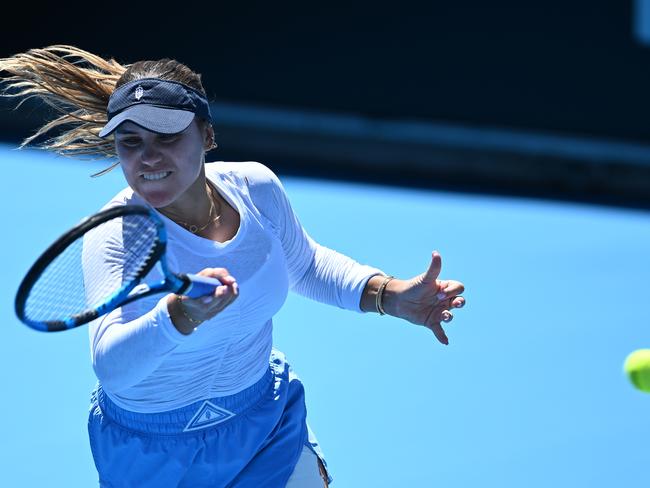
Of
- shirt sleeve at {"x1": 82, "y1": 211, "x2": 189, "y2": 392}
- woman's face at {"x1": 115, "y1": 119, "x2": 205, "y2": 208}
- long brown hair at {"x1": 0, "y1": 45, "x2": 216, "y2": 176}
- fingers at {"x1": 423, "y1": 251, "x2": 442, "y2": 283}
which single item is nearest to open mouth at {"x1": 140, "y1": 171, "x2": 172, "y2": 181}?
woman's face at {"x1": 115, "y1": 119, "x2": 205, "y2": 208}

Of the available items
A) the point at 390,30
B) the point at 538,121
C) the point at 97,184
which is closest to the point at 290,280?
the point at 97,184

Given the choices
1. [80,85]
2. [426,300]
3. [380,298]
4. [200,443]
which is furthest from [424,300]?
[80,85]

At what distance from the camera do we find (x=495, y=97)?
6520mm

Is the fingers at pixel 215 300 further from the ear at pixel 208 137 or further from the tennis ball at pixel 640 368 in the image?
the tennis ball at pixel 640 368

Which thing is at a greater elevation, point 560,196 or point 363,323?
point 363,323

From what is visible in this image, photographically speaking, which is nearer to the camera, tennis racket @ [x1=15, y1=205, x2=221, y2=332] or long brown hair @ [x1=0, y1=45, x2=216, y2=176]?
tennis racket @ [x1=15, y1=205, x2=221, y2=332]

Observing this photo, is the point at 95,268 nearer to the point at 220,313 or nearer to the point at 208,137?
the point at 220,313

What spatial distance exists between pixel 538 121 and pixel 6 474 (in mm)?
4094

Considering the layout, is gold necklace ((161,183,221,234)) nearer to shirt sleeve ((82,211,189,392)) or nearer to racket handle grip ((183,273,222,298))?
shirt sleeve ((82,211,189,392))

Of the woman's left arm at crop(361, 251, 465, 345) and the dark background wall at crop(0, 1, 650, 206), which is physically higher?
the woman's left arm at crop(361, 251, 465, 345)

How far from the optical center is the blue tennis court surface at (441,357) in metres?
3.63

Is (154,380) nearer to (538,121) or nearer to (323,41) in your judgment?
(323,41)

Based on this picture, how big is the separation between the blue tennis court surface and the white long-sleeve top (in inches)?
48.9

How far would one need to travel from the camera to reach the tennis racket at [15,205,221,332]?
1875 millimetres
